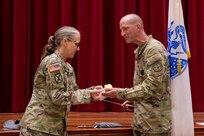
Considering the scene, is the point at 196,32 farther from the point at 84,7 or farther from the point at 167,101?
the point at 167,101

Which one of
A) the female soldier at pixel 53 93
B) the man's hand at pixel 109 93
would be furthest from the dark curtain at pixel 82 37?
the female soldier at pixel 53 93

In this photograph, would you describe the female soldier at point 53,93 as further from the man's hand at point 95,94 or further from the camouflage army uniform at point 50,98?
the man's hand at point 95,94

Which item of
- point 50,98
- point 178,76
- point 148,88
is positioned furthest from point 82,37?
point 50,98

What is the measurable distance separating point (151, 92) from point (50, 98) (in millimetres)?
694

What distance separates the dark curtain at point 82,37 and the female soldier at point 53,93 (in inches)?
93.4

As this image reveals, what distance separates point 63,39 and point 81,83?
99.3 inches

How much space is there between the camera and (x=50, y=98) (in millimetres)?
2490

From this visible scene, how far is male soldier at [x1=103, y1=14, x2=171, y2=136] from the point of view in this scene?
2674 mm

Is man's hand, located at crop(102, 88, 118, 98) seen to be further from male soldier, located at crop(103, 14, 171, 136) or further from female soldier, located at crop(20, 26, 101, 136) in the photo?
female soldier, located at crop(20, 26, 101, 136)

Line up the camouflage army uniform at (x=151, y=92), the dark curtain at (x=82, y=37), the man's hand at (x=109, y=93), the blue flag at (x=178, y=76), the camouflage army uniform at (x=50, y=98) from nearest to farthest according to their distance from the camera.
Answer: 1. the camouflage army uniform at (x=50, y=98)
2. the camouflage army uniform at (x=151, y=92)
3. the man's hand at (x=109, y=93)
4. the blue flag at (x=178, y=76)
5. the dark curtain at (x=82, y=37)

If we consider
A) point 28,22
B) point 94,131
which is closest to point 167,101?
point 94,131

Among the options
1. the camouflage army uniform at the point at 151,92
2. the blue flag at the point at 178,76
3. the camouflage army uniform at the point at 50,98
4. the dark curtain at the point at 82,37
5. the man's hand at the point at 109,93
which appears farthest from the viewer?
the dark curtain at the point at 82,37

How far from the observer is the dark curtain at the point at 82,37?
487 cm

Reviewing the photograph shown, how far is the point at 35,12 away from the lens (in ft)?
16.4
